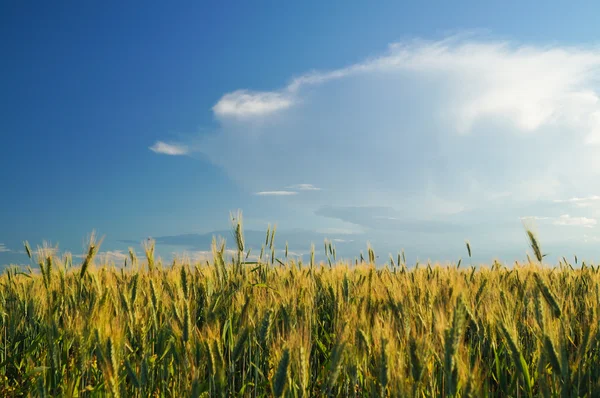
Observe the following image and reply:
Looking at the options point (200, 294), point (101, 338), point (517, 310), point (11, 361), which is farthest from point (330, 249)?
point (101, 338)

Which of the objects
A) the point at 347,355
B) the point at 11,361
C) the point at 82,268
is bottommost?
the point at 11,361

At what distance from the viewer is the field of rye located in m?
1.83

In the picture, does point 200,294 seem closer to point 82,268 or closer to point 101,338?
point 82,268

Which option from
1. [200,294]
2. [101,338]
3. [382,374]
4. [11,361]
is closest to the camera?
[382,374]

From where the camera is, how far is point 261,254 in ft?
17.7

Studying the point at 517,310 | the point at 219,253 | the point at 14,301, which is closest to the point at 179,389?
the point at 219,253

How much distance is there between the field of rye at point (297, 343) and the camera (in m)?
1.83

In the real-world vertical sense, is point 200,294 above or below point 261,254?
below

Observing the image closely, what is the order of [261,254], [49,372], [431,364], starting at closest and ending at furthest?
[431,364] → [49,372] → [261,254]

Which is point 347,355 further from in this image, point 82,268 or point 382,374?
point 82,268

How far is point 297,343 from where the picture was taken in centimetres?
191

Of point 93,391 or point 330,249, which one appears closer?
point 93,391

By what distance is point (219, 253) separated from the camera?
148 inches

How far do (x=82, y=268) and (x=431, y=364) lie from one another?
112 inches
